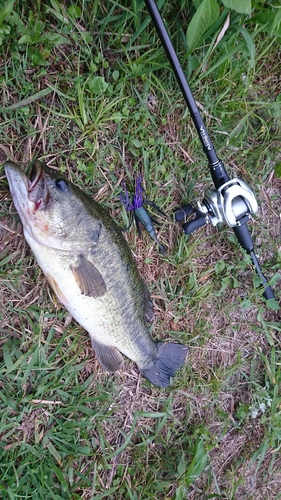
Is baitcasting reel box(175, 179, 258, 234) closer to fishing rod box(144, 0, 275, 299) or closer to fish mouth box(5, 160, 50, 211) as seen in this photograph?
fishing rod box(144, 0, 275, 299)

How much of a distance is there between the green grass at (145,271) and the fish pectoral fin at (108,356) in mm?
135

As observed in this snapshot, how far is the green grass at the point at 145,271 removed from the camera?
7.89ft

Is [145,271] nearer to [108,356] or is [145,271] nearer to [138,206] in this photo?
[138,206]

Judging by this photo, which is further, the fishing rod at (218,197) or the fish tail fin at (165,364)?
the fish tail fin at (165,364)

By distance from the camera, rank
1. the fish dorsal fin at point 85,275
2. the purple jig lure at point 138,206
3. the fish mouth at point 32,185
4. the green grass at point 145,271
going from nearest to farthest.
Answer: the fish mouth at point 32,185 < the fish dorsal fin at point 85,275 < the green grass at point 145,271 < the purple jig lure at point 138,206

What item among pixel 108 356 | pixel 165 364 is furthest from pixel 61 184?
pixel 165 364

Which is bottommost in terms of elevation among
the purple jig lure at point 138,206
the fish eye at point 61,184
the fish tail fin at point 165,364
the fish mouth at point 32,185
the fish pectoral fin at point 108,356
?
the fish tail fin at point 165,364

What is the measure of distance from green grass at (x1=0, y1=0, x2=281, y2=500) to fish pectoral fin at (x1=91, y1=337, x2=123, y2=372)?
0.14m

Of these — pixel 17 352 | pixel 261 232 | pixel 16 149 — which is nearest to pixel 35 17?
pixel 16 149

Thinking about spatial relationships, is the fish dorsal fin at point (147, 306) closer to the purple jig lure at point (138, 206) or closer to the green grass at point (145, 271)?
the green grass at point (145, 271)

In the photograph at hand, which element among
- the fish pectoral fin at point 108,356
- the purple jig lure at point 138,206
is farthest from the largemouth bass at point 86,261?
the purple jig lure at point 138,206

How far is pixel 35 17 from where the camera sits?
229 centimetres

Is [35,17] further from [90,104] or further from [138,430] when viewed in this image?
[138,430]

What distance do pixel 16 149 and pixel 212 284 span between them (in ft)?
5.44
